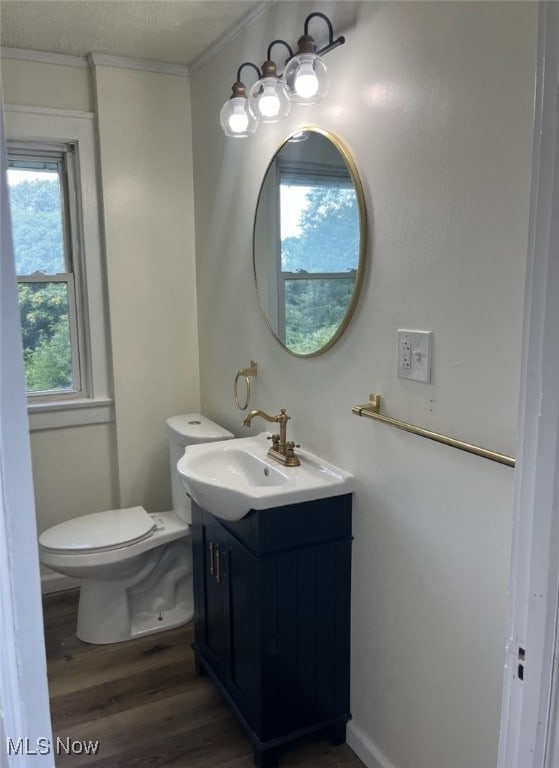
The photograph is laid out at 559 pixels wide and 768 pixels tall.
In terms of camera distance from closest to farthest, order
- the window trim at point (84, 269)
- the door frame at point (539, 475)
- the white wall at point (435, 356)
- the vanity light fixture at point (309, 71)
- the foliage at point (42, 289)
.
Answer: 1. the door frame at point (539, 475)
2. the white wall at point (435, 356)
3. the vanity light fixture at point (309, 71)
4. the window trim at point (84, 269)
5. the foliage at point (42, 289)

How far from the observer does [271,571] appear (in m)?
1.75

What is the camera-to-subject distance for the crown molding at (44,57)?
2.48 meters

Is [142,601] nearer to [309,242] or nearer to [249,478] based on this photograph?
[249,478]

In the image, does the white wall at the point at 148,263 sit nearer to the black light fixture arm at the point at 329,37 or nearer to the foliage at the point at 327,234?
the foliage at the point at 327,234

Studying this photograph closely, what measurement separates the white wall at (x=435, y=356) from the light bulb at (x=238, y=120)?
0.44 feet

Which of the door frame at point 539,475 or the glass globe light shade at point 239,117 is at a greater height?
the glass globe light shade at point 239,117

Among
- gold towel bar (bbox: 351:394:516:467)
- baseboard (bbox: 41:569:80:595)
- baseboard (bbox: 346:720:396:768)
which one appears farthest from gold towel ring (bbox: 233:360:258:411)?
baseboard (bbox: 41:569:80:595)

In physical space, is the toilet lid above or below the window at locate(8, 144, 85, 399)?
below

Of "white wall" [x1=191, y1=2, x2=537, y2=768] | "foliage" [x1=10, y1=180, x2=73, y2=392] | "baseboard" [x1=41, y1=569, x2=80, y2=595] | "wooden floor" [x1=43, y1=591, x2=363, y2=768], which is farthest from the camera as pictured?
"baseboard" [x1=41, y1=569, x2=80, y2=595]

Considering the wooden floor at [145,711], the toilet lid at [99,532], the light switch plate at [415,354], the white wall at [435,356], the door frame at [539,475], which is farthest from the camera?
the toilet lid at [99,532]

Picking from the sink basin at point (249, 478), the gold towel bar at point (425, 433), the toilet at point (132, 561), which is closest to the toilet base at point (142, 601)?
the toilet at point (132, 561)

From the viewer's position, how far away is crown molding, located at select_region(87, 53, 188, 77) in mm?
2572

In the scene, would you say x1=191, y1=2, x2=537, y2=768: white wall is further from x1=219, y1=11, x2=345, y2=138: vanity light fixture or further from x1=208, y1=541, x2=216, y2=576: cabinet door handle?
x1=208, y1=541, x2=216, y2=576: cabinet door handle

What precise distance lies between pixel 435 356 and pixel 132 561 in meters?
1.53
